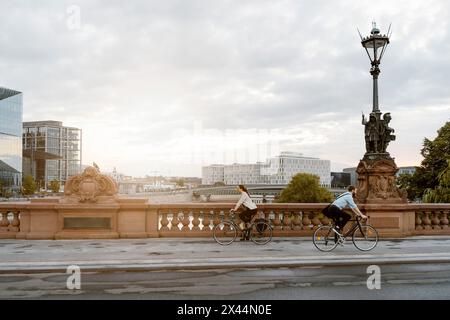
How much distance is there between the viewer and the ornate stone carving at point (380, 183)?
15.2 m

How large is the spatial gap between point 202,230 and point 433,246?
21.7ft

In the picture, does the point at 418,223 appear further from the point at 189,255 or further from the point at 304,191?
the point at 304,191

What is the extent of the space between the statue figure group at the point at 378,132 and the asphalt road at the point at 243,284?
593 cm

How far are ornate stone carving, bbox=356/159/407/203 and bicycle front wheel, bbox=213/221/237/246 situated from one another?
448 cm

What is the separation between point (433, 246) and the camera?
43.3 feet

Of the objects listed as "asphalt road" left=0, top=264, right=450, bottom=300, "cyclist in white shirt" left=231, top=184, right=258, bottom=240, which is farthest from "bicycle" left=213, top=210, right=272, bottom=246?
"asphalt road" left=0, top=264, right=450, bottom=300

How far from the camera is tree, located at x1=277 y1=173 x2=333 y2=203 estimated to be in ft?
270

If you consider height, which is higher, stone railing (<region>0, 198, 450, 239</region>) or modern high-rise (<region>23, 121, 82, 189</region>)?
modern high-rise (<region>23, 121, 82, 189</region>)

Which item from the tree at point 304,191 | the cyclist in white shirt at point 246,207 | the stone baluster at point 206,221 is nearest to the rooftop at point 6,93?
the tree at point 304,191

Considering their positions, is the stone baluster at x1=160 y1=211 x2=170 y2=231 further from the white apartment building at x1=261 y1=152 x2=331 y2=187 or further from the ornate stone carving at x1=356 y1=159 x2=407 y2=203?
the white apartment building at x1=261 y1=152 x2=331 y2=187

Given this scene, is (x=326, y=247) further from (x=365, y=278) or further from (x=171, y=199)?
(x=171, y=199)

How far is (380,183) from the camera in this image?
50.3 ft

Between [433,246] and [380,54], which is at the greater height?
[380,54]
